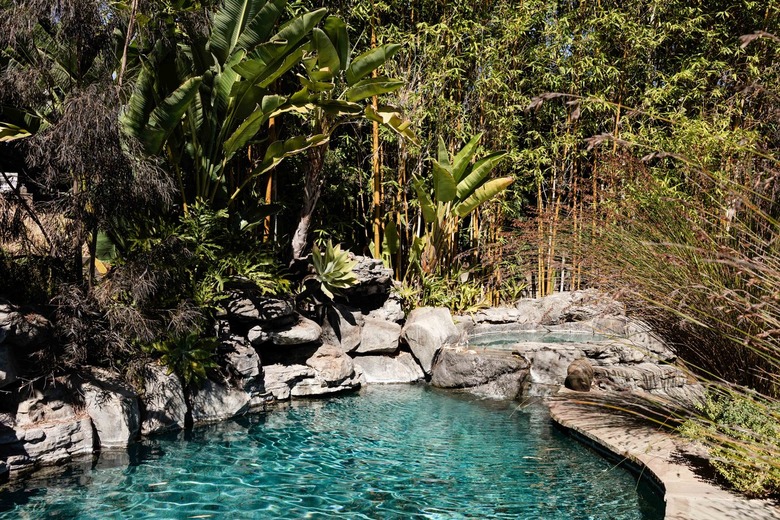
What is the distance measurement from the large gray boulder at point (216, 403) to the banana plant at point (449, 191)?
13.6 feet

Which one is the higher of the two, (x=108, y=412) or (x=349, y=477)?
(x=108, y=412)

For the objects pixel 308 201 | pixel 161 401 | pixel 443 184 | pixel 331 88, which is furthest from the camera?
pixel 443 184

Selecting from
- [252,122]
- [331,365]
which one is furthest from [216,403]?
[252,122]

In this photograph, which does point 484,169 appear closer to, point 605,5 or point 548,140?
point 548,140

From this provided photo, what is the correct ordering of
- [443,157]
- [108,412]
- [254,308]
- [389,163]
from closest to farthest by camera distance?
[108,412], [254,308], [443,157], [389,163]

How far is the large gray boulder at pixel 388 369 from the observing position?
7480 mm

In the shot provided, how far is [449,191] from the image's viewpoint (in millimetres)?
8828

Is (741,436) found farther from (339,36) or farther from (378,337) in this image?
(339,36)

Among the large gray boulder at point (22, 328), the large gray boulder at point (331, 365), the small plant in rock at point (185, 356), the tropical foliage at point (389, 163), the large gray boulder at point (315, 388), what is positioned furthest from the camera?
the large gray boulder at point (331, 365)

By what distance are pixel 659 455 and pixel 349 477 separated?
6.59ft

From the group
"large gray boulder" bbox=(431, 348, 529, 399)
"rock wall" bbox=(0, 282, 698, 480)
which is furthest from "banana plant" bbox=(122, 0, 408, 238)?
"large gray boulder" bbox=(431, 348, 529, 399)

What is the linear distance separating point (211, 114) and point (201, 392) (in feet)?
9.31

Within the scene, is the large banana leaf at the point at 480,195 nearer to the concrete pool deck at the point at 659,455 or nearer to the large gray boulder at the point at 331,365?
the large gray boulder at the point at 331,365

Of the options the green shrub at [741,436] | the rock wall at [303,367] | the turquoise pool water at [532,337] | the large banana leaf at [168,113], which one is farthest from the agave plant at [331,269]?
the green shrub at [741,436]
